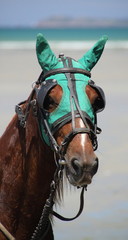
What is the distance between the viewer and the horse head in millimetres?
3488

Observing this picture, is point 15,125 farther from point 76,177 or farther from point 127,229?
point 127,229

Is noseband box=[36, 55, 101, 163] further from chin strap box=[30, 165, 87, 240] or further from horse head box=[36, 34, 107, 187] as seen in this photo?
chin strap box=[30, 165, 87, 240]

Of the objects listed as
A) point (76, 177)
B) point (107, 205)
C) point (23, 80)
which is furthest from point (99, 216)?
point (23, 80)

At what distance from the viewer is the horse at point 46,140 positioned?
3.60 metres

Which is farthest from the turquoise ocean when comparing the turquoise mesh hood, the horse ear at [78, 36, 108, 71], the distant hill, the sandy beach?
the distant hill

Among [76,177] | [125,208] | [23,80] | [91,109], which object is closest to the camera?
[76,177]

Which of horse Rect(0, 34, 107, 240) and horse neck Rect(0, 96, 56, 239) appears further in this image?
horse neck Rect(0, 96, 56, 239)

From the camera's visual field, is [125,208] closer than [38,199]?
No

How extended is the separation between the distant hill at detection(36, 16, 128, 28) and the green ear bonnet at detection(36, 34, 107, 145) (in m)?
130

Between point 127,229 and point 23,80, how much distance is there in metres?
14.4

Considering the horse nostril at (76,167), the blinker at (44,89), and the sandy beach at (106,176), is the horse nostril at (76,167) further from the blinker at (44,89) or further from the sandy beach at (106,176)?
the sandy beach at (106,176)

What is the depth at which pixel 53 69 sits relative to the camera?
3875mm

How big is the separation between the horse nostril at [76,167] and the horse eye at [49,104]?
0.42 metres

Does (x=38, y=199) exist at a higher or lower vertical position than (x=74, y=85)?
lower
